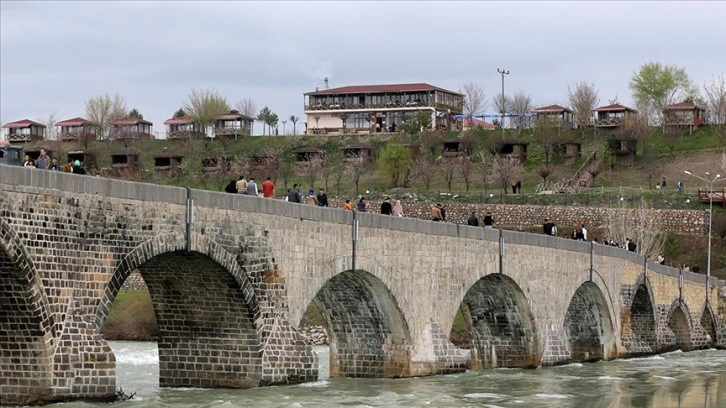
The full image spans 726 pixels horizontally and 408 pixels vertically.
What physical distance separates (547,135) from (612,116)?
10.7m

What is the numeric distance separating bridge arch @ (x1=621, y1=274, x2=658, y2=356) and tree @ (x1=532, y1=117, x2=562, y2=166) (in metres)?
50.9

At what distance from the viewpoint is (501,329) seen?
145 ft

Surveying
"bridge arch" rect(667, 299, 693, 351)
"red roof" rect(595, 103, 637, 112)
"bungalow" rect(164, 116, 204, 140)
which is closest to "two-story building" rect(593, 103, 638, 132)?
"red roof" rect(595, 103, 637, 112)

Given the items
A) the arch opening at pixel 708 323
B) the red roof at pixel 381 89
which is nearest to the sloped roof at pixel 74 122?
the red roof at pixel 381 89

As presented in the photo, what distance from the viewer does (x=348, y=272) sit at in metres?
35.1

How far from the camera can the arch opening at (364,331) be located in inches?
1443

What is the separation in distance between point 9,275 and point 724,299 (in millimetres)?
44998

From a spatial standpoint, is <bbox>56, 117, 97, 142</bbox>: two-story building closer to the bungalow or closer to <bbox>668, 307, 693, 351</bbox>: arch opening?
the bungalow

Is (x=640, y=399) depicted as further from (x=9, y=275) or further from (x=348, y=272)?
(x=9, y=275)

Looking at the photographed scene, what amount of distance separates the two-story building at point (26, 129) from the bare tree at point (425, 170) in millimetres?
38582

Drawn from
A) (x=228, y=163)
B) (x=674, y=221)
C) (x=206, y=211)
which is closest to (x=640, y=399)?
(x=206, y=211)

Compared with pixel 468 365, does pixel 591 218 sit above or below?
above

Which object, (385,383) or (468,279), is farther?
(468,279)

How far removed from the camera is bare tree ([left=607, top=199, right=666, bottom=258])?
77750 mm
